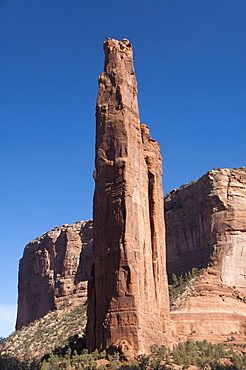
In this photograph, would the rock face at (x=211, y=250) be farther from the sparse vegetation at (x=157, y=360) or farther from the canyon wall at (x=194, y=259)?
the sparse vegetation at (x=157, y=360)

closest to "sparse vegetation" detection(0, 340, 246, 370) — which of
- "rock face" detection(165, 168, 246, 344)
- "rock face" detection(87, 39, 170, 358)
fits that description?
"rock face" detection(87, 39, 170, 358)

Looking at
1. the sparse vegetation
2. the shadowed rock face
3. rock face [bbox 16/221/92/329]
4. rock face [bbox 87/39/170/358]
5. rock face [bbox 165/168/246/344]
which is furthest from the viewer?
rock face [bbox 16/221/92/329]

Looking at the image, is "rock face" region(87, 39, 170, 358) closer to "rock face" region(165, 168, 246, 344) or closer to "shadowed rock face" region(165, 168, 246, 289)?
"rock face" region(165, 168, 246, 344)

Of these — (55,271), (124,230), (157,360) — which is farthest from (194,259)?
(157,360)

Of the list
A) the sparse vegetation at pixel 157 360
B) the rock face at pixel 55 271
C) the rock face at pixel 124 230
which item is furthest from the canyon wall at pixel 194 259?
the sparse vegetation at pixel 157 360

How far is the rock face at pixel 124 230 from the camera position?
35.8 metres

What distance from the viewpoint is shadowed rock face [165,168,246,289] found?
201 ft

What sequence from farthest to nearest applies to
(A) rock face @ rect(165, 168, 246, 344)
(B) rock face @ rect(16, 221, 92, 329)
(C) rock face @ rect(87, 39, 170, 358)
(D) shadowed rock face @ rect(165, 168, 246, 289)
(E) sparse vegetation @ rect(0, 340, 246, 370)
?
(B) rock face @ rect(16, 221, 92, 329) → (D) shadowed rock face @ rect(165, 168, 246, 289) → (A) rock face @ rect(165, 168, 246, 344) → (C) rock face @ rect(87, 39, 170, 358) → (E) sparse vegetation @ rect(0, 340, 246, 370)

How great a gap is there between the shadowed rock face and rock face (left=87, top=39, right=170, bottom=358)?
18941 millimetres

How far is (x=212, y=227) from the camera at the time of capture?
64.6m

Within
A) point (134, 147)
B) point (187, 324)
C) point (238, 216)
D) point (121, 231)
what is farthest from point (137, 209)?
point (238, 216)

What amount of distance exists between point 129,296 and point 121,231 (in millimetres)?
4079

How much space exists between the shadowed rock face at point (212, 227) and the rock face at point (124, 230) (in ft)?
62.1

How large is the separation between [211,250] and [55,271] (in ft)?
107
